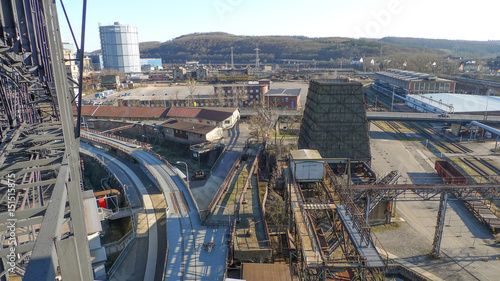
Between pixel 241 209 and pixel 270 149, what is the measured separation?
44.4 ft

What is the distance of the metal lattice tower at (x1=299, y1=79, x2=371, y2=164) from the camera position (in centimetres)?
2586

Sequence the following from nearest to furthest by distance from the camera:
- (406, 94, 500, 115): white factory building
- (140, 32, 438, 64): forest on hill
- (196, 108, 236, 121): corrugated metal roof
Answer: (196, 108, 236, 121): corrugated metal roof < (406, 94, 500, 115): white factory building < (140, 32, 438, 64): forest on hill

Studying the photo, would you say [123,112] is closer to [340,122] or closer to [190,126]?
[190,126]

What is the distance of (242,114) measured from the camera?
4641 centimetres

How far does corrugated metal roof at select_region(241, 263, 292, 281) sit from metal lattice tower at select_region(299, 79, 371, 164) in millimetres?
15012

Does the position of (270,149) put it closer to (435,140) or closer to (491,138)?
(435,140)

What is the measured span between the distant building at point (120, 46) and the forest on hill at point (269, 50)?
49043 mm

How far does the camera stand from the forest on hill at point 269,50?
438ft

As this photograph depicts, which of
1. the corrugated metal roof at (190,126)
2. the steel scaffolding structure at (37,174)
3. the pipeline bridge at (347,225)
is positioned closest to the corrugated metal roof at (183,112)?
the corrugated metal roof at (190,126)

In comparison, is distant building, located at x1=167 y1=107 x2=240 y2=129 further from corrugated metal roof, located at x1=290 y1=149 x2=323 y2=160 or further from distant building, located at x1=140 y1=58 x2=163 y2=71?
distant building, located at x1=140 y1=58 x2=163 y2=71

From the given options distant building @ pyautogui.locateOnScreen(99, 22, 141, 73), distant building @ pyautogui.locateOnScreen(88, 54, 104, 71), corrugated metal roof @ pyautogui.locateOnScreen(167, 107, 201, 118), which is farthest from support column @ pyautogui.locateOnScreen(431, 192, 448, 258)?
distant building @ pyautogui.locateOnScreen(88, 54, 104, 71)

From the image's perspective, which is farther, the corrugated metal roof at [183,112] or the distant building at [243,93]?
the distant building at [243,93]

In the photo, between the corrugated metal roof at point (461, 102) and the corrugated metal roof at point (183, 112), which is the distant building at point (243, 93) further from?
the corrugated metal roof at point (461, 102)

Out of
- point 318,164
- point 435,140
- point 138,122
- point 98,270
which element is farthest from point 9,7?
point 435,140
